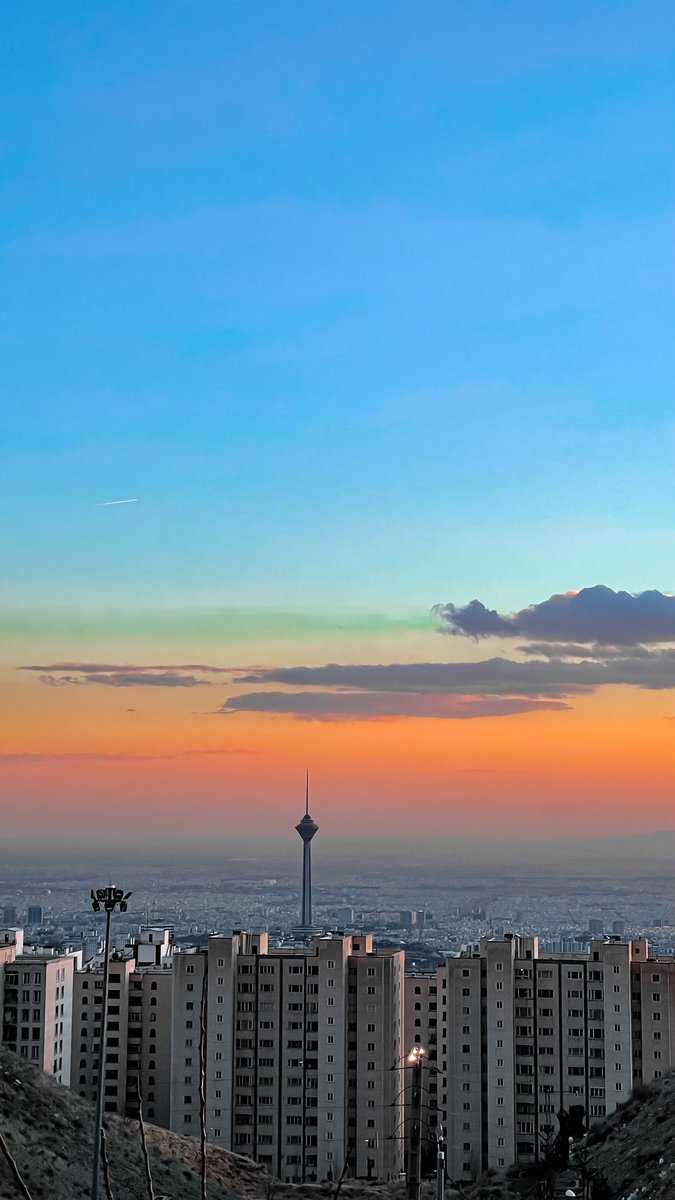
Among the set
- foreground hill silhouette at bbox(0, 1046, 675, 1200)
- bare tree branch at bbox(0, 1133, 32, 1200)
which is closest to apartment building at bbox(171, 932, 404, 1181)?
foreground hill silhouette at bbox(0, 1046, 675, 1200)

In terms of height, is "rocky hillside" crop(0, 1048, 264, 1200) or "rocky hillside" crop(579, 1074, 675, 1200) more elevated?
"rocky hillside" crop(579, 1074, 675, 1200)

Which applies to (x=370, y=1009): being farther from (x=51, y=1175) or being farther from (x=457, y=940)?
(x=457, y=940)

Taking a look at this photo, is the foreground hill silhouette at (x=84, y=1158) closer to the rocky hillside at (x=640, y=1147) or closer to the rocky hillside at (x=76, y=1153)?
the rocky hillside at (x=76, y=1153)

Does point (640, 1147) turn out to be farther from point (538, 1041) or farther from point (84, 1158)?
point (538, 1041)

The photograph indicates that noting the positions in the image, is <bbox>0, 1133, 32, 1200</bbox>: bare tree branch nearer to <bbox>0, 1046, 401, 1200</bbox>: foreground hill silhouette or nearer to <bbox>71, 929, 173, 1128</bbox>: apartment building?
<bbox>0, 1046, 401, 1200</bbox>: foreground hill silhouette

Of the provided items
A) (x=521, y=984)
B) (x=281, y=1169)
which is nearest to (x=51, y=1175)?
(x=281, y=1169)

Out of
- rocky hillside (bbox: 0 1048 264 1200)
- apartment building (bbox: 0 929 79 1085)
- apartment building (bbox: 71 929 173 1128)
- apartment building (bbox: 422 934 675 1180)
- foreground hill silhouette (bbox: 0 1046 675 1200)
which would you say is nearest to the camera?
foreground hill silhouette (bbox: 0 1046 675 1200)

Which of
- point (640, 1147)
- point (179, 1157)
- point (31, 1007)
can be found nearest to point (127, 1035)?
point (31, 1007)
